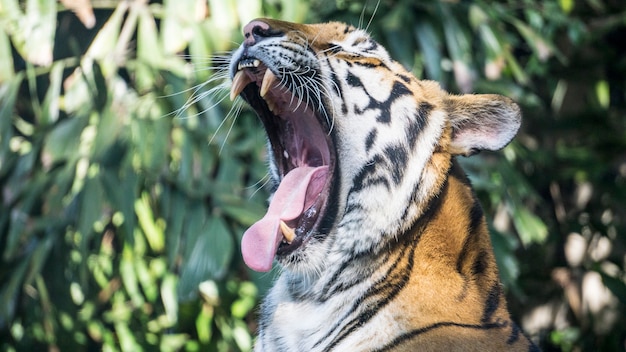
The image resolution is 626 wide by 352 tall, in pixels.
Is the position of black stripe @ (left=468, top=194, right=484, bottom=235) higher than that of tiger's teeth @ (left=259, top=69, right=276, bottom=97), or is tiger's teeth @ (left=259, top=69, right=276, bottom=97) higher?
tiger's teeth @ (left=259, top=69, right=276, bottom=97)

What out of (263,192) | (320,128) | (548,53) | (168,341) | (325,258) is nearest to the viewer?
(325,258)

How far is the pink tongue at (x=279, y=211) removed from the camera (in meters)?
1.84

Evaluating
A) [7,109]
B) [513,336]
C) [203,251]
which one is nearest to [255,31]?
[513,336]

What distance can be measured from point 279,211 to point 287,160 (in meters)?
0.23

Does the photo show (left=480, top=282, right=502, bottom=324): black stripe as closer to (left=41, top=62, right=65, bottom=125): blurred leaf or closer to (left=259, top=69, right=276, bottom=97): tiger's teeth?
(left=259, top=69, right=276, bottom=97): tiger's teeth

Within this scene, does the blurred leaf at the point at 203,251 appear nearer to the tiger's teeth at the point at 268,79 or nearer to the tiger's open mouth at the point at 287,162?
the tiger's open mouth at the point at 287,162

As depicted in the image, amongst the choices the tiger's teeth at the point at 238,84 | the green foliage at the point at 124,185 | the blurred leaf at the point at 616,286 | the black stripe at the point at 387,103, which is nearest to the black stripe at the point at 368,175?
the black stripe at the point at 387,103

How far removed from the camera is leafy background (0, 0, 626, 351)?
125 inches

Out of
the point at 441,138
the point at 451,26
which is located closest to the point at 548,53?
the point at 451,26

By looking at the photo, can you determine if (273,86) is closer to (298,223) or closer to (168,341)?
(298,223)

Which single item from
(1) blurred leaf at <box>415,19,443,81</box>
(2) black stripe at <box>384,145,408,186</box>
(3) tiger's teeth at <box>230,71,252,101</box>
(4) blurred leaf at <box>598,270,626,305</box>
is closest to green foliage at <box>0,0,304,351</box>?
(1) blurred leaf at <box>415,19,443,81</box>

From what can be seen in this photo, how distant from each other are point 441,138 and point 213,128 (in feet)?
5.04

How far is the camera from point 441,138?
1995 mm

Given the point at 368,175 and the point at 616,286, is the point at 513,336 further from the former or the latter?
the point at 616,286
